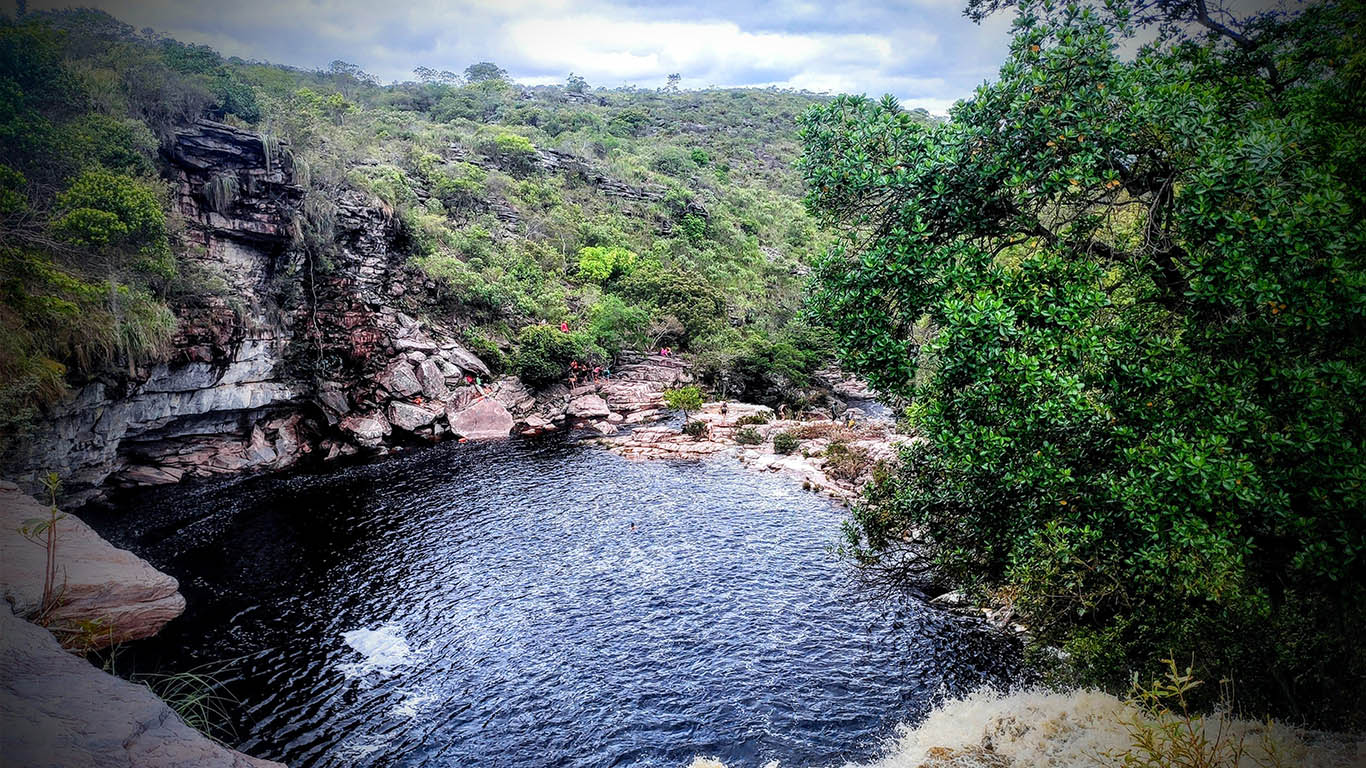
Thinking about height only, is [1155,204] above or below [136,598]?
above

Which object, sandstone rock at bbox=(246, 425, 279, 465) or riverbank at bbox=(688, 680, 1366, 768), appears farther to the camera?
sandstone rock at bbox=(246, 425, 279, 465)

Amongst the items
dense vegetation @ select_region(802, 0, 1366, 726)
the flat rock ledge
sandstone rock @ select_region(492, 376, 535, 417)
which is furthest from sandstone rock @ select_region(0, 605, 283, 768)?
sandstone rock @ select_region(492, 376, 535, 417)

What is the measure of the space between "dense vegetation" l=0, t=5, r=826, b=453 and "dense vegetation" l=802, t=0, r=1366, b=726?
22.8 metres

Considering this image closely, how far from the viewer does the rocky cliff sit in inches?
1094

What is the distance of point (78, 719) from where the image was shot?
745cm

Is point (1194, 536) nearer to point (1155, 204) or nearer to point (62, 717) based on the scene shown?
point (1155, 204)

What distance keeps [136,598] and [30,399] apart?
43.9 ft

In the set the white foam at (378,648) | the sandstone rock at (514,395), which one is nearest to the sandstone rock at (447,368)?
the sandstone rock at (514,395)

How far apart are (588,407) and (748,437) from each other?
1286cm

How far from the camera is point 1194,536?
28.4 feet

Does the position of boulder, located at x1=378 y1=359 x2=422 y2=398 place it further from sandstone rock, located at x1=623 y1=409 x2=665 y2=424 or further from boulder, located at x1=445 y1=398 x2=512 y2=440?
sandstone rock, located at x1=623 y1=409 x2=665 y2=424

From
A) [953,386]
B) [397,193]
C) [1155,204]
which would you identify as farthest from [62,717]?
[397,193]

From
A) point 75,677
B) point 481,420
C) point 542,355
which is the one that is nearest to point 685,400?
point 542,355

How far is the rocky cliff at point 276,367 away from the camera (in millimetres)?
27781
